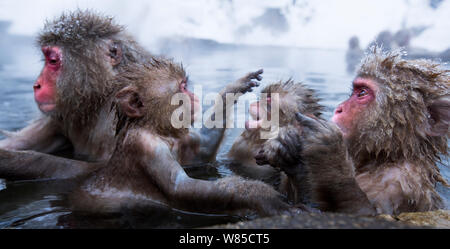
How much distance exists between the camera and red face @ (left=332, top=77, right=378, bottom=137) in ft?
11.5

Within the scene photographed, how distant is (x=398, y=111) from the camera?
3354 millimetres

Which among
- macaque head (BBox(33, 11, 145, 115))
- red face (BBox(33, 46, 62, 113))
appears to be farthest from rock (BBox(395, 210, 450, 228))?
red face (BBox(33, 46, 62, 113))

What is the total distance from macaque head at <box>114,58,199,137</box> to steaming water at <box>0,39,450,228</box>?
0.54m

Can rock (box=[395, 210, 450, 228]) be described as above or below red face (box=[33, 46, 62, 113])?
below

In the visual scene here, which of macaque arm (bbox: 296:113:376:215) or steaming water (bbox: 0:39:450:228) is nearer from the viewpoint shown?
macaque arm (bbox: 296:113:376:215)

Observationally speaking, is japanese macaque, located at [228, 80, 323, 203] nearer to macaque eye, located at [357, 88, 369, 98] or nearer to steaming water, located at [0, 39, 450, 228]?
steaming water, located at [0, 39, 450, 228]

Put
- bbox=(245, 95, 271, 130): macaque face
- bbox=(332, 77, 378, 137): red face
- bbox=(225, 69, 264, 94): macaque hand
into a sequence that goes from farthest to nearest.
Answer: bbox=(225, 69, 264, 94): macaque hand
bbox=(245, 95, 271, 130): macaque face
bbox=(332, 77, 378, 137): red face

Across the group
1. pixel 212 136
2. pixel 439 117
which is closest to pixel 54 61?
pixel 212 136

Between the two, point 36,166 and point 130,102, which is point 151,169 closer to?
point 130,102

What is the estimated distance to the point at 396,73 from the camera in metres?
3.49

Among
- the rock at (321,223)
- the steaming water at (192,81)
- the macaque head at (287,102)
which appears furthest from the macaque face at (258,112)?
the rock at (321,223)
